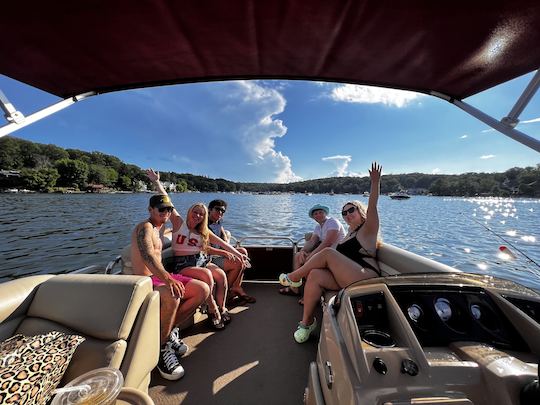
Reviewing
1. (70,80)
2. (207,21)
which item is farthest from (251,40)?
(70,80)

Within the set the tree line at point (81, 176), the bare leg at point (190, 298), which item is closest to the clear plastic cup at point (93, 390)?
the bare leg at point (190, 298)

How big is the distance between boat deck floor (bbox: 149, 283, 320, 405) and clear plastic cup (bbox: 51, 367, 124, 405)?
0.90m

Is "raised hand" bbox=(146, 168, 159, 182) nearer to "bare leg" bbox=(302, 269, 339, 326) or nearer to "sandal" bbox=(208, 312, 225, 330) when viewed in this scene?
"sandal" bbox=(208, 312, 225, 330)

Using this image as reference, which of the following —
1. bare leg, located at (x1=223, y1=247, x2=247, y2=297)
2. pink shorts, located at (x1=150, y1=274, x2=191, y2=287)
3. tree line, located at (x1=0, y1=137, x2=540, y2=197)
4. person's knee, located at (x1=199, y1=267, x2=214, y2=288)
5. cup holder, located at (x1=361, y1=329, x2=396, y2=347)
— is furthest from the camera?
tree line, located at (x1=0, y1=137, x2=540, y2=197)

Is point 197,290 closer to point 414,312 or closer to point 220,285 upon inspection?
point 220,285

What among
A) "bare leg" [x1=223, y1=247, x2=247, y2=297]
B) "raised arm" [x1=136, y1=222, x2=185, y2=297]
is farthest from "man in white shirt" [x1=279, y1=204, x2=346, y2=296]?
"raised arm" [x1=136, y1=222, x2=185, y2=297]

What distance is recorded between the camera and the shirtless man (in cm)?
196

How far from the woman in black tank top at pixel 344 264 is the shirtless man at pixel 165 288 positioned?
959 millimetres

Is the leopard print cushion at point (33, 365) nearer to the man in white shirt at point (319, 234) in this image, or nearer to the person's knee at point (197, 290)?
the person's knee at point (197, 290)

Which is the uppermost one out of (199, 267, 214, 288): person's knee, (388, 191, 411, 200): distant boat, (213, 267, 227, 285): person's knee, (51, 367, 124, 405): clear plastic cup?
(51, 367, 124, 405): clear plastic cup

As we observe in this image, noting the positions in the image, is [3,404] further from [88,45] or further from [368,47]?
[368,47]

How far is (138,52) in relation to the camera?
143cm

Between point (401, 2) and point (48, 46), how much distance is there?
5.76 ft

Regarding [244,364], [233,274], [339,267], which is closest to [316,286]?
[339,267]
